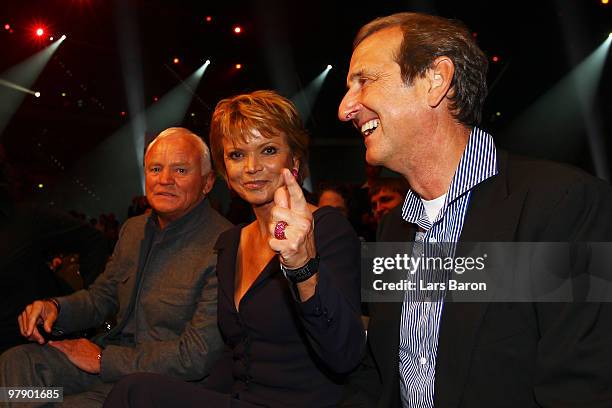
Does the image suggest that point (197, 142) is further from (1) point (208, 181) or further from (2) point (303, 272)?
(2) point (303, 272)

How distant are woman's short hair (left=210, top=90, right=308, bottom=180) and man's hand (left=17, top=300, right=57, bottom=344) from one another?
970 millimetres

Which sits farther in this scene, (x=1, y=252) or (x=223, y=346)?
(x=1, y=252)

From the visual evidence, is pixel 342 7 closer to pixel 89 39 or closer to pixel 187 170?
pixel 89 39

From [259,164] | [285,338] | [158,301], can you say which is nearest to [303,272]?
[285,338]

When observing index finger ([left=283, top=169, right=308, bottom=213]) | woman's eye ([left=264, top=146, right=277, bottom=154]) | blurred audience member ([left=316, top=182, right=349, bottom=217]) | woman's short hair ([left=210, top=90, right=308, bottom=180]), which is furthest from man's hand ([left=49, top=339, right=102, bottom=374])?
blurred audience member ([left=316, top=182, right=349, bottom=217])

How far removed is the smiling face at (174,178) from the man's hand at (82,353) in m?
0.61

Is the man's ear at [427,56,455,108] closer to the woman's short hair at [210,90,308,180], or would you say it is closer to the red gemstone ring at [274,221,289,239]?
the red gemstone ring at [274,221,289,239]

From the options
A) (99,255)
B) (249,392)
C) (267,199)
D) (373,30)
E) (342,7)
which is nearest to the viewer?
(373,30)

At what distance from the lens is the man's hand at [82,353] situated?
2236 millimetres

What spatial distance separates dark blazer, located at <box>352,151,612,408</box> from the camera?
111 cm

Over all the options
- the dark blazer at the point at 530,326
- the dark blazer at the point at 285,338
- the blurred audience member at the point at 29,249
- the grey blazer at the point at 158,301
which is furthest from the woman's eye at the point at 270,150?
the blurred audience member at the point at 29,249

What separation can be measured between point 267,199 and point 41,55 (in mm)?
10927

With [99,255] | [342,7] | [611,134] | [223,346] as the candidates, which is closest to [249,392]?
[223,346]

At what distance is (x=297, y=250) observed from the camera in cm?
135
